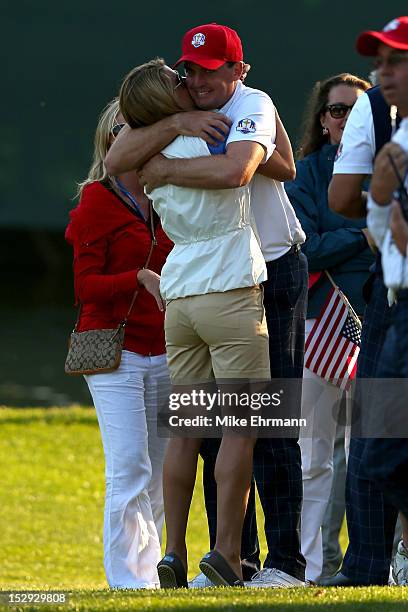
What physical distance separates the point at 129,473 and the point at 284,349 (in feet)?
3.20

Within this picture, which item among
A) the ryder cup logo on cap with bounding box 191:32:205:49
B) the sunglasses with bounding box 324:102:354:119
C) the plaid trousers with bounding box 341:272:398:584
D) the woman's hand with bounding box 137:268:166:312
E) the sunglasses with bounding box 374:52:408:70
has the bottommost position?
the plaid trousers with bounding box 341:272:398:584

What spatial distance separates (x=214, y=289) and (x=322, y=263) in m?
1.37

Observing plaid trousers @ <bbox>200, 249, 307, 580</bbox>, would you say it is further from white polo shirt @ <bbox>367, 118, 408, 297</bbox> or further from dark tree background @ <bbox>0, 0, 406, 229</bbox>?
dark tree background @ <bbox>0, 0, 406, 229</bbox>

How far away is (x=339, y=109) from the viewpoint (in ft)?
18.7

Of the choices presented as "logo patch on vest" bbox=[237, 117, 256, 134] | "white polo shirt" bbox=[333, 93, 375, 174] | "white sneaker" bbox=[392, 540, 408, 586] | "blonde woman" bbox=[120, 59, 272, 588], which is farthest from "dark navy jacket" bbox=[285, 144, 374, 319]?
"white polo shirt" bbox=[333, 93, 375, 174]

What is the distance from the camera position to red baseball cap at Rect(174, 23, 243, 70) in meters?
4.27

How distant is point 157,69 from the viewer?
4.38 meters

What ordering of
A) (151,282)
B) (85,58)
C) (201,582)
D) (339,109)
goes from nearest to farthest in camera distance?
(201,582)
(151,282)
(339,109)
(85,58)

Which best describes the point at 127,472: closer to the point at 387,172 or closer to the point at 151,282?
the point at 151,282

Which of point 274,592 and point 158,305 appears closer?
point 274,592

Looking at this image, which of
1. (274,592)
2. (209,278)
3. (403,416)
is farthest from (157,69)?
(274,592)

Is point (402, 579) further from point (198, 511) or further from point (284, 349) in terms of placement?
point (198, 511)

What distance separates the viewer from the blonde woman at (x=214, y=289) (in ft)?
→ 13.9

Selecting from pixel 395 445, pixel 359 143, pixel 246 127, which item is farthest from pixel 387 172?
pixel 246 127
